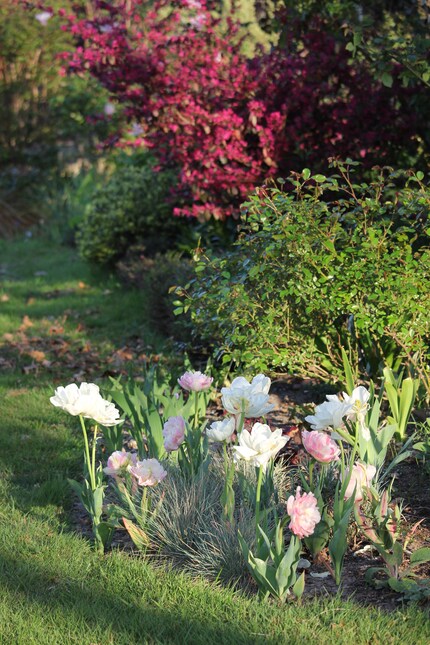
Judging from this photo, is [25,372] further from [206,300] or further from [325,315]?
[325,315]

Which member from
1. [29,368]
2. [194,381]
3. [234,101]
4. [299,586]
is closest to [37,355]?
[29,368]

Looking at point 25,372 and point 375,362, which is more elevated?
point 375,362

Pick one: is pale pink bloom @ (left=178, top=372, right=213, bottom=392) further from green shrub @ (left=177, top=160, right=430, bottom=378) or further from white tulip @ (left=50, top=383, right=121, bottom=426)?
green shrub @ (left=177, top=160, right=430, bottom=378)

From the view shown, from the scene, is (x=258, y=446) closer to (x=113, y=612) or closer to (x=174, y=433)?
(x=174, y=433)

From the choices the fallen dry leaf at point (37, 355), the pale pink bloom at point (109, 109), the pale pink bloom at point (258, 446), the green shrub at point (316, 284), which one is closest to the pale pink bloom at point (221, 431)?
the pale pink bloom at point (258, 446)

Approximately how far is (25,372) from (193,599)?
3.14m

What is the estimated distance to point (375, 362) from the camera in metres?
4.53

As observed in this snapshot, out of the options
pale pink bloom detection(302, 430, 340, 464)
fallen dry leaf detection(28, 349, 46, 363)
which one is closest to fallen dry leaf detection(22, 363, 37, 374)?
fallen dry leaf detection(28, 349, 46, 363)

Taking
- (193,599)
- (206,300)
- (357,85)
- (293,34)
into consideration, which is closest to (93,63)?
(293,34)

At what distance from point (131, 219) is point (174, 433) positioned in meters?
5.91

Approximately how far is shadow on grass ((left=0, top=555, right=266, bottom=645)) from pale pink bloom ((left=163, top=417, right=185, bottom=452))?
538mm

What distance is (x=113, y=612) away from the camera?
2643 millimetres

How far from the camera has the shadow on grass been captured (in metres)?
2.48

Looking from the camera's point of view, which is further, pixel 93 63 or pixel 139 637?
pixel 93 63
